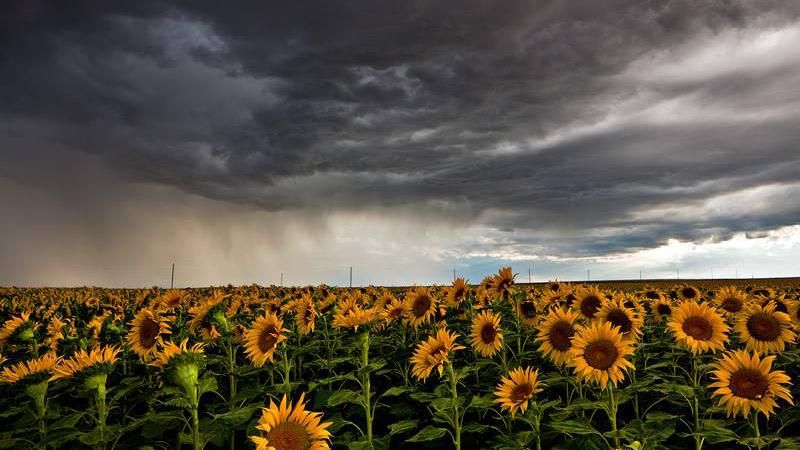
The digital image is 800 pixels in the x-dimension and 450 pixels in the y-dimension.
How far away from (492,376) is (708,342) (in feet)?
10.2

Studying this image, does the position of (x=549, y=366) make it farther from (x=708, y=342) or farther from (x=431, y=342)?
(x=431, y=342)

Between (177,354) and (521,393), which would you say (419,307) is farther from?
(177,354)

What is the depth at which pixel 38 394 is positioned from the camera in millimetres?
6066

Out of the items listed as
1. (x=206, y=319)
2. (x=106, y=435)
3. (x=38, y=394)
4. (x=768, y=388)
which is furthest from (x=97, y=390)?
(x=768, y=388)

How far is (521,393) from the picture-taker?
5.97 meters

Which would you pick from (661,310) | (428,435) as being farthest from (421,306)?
(661,310)

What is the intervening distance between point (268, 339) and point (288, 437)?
Answer: 312 cm

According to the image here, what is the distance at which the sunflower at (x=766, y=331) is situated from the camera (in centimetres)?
831

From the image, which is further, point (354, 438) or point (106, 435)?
point (354, 438)

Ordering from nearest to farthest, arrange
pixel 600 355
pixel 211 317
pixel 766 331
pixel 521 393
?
pixel 600 355 < pixel 521 393 < pixel 211 317 < pixel 766 331

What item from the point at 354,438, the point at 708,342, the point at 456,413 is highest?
the point at 708,342

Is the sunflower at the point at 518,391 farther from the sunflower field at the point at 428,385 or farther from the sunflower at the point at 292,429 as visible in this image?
the sunflower at the point at 292,429

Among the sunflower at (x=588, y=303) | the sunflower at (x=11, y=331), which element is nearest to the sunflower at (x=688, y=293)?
the sunflower at (x=588, y=303)

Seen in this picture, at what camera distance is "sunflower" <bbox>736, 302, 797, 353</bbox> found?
831 centimetres
